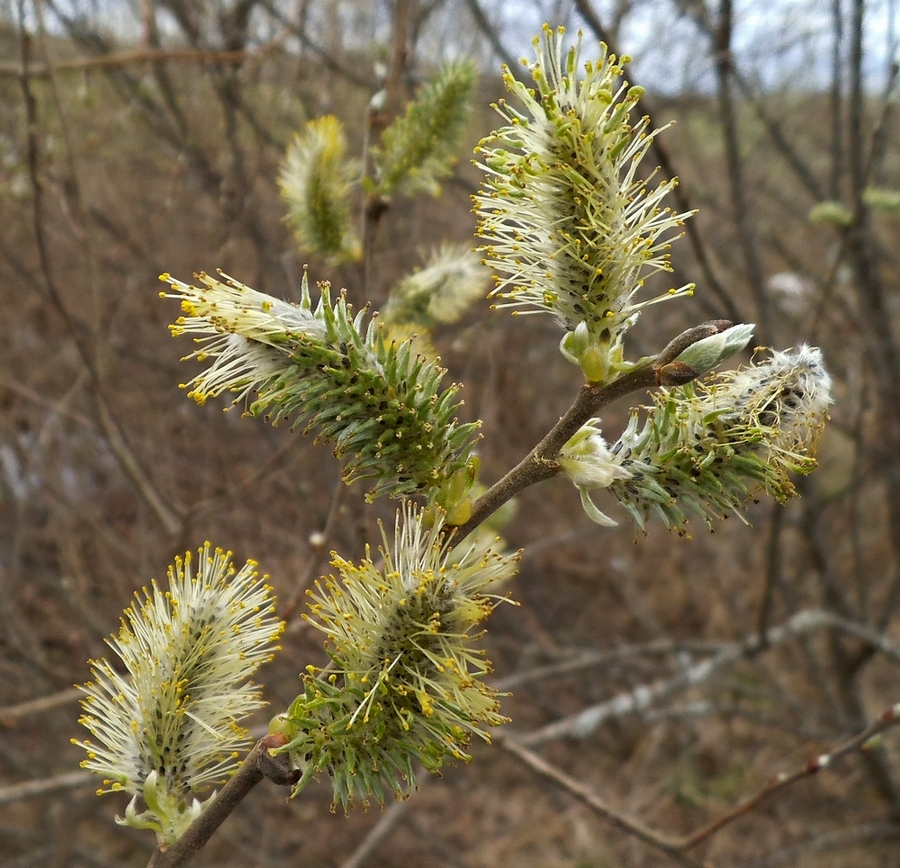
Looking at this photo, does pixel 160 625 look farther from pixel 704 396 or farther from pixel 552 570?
pixel 552 570

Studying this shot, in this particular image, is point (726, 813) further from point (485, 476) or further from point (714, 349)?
point (485, 476)

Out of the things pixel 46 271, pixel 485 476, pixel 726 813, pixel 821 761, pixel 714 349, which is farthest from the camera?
pixel 485 476

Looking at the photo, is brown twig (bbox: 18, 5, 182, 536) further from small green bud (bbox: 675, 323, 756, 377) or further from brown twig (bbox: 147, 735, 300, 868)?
small green bud (bbox: 675, 323, 756, 377)

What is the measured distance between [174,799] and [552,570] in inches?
192

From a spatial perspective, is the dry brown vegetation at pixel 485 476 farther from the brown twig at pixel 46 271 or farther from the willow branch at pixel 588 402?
the willow branch at pixel 588 402

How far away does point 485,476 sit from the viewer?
4.97 metres

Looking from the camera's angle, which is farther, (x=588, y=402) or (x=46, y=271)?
(x=46, y=271)

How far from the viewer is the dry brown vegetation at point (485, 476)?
3.50m

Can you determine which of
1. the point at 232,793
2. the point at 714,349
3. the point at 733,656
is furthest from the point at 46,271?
the point at 733,656

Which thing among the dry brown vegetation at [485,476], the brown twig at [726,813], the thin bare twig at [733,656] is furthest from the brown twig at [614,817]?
the thin bare twig at [733,656]

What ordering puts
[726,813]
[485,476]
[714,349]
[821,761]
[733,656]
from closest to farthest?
[714,349]
[821,761]
[726,813]
[733,656]
[485,476]

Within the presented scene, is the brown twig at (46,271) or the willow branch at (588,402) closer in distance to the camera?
the willow branch at (588,402)

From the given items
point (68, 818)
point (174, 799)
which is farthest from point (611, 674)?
point (174, 799)

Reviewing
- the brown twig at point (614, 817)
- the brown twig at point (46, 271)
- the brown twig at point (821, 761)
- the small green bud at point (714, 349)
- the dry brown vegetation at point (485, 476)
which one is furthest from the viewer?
the dry brown vegetation at point (485, 476)
